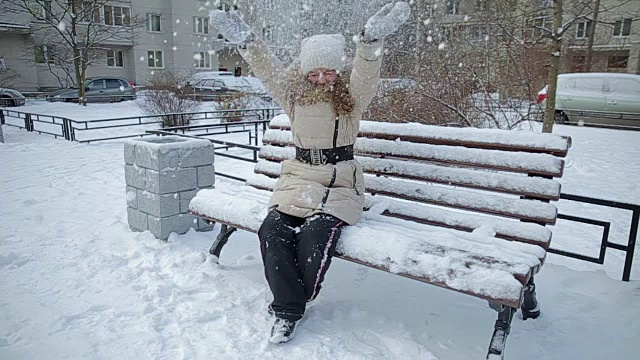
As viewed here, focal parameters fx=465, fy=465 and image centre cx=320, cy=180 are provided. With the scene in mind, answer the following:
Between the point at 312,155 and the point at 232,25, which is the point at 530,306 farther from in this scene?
the point at 232,25

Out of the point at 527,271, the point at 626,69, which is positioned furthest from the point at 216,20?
the point at 626,69

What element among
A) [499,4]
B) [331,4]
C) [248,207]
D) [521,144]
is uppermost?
[331,4]

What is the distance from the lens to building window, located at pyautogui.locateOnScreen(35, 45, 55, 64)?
26.3 metres

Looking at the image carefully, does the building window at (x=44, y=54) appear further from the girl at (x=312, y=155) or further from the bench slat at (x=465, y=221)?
the bench slat at (x=465, y=221)

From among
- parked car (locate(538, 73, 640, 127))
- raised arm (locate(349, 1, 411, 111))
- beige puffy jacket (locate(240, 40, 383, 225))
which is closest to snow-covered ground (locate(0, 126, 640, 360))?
beige puffy jacket (locate(240, 40, 383, 225))

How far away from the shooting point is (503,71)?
24.7 feet

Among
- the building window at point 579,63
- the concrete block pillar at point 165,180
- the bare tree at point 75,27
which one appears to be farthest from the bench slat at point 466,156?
the building window at point 579,63

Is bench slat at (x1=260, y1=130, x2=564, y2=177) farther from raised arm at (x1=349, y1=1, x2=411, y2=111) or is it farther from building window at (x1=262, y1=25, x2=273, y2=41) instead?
building window at (x1=262, y1=25, x2=273, y2=41)

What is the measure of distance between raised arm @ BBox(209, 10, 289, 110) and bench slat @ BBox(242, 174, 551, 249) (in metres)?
1.02

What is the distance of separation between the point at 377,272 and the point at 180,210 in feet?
5.84

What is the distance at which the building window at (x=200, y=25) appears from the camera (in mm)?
33656

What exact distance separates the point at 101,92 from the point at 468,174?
2304 cm

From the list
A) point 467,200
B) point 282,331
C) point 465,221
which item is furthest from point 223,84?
point 282,331

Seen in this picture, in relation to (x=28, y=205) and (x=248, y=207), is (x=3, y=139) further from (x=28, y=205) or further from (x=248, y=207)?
(x=248, y=207)
